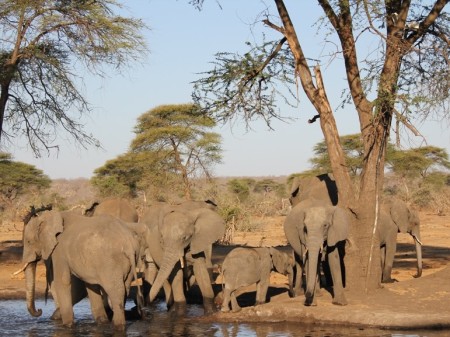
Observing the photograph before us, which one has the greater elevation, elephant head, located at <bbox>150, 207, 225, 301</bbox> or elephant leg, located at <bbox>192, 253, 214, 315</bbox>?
elephant head, located at <bbox>150, 207, 225, 301</bbox>

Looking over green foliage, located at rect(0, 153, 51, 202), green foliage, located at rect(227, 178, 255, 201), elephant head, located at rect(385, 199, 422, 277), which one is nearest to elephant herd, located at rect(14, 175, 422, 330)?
elephant head, located at rect(385, 199, 422, 277)

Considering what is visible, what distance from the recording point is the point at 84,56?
17594 millimetres

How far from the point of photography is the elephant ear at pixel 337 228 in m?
11.1

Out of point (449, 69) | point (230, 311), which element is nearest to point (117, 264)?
point (230, 311)

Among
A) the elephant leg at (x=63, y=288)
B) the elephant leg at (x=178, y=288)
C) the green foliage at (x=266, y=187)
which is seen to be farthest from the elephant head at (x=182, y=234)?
the green foliage at (x=266, y=187)

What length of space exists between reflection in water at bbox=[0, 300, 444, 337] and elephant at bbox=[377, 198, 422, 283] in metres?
3.84

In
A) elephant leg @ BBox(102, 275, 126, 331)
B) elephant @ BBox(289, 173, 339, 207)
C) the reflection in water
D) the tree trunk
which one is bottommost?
the reflection in water

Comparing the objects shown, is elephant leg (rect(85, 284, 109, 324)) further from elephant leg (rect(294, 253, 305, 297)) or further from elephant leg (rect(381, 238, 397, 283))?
elephant leg (rect(381, 238, 397, 283))

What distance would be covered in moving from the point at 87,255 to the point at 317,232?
3.07m

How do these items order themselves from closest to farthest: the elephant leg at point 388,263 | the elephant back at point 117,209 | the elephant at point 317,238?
the elephant at point 317,238
the elephant back at point 117,209
the elephant leg at point 388,263

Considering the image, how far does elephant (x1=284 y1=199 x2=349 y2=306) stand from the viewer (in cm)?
1072

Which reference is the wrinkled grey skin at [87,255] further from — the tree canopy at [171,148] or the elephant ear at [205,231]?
the tree canopy at [171,148]

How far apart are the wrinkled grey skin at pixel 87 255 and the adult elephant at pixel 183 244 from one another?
62.4 inches

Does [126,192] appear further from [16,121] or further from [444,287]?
[444,287]
